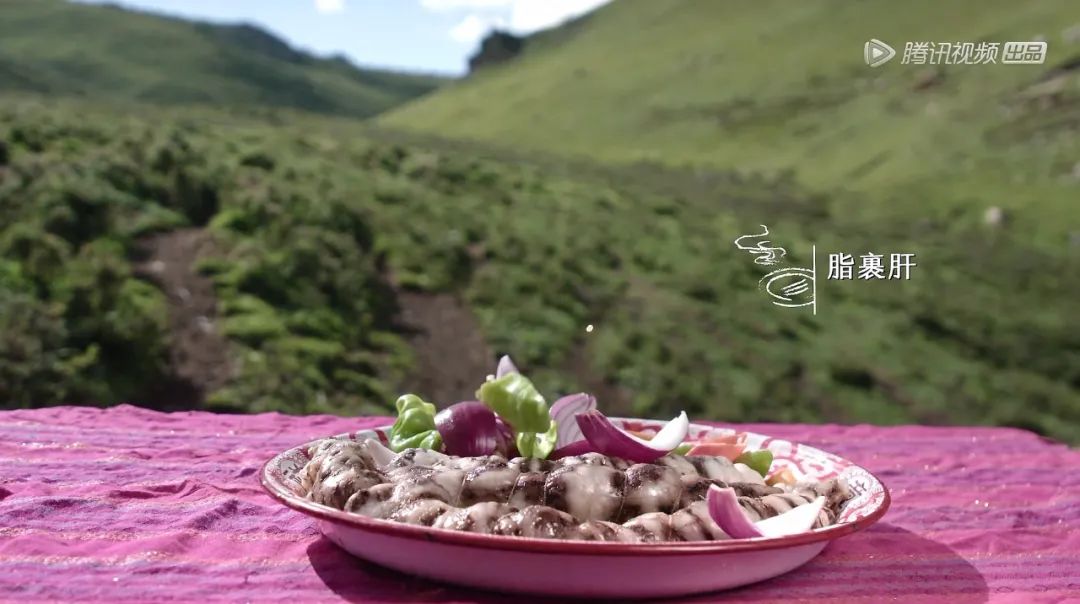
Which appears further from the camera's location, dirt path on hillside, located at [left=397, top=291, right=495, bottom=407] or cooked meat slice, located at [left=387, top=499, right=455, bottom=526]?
dirt path on hillside, located at [left=397, top=291, right=495, bottom=407]

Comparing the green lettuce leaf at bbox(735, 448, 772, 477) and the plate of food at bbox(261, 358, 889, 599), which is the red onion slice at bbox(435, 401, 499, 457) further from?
the green lettuce leaf at bbox(735, 448, 772, 477)

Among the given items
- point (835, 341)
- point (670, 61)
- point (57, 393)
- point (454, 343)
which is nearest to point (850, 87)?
point (670, 61)

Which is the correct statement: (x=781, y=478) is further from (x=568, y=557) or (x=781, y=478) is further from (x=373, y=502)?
(x=373, y=502)

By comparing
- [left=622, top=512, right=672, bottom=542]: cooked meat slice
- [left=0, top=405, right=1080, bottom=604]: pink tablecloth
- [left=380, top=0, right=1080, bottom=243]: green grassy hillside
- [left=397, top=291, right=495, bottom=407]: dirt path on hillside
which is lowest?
[left=397, top=291, right=495, bottom=407]: dirt path on hillside

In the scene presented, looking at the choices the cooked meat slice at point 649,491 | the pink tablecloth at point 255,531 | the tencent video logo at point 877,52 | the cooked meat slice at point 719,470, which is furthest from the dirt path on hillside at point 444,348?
the tencent video logo at point 877,52

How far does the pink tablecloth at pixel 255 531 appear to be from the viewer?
1.93 meters

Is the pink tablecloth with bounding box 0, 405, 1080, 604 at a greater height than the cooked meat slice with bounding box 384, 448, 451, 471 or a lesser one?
lesser

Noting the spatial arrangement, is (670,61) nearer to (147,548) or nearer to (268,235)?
(268,235)

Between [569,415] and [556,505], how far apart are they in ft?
1.93

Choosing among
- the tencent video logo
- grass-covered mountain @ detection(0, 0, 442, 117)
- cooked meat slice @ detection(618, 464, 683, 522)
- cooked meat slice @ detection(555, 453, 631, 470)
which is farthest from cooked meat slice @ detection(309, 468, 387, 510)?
grass-covered mountain @ detection(0, 0, 442, 117)

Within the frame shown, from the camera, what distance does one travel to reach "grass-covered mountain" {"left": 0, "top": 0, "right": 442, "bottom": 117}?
74.8m

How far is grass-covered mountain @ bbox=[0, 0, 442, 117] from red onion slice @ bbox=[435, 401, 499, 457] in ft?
202

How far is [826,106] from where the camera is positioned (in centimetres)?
4003

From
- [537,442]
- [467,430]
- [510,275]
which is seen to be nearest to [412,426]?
[467,430]
